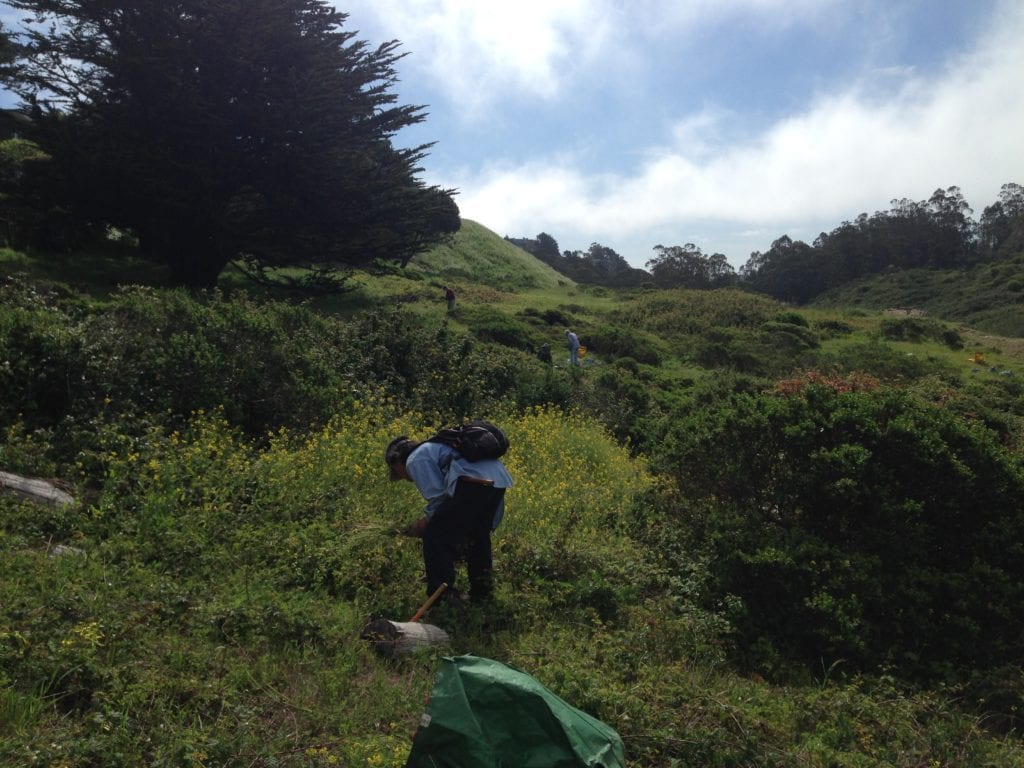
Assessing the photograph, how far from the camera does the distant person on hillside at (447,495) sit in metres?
4.62

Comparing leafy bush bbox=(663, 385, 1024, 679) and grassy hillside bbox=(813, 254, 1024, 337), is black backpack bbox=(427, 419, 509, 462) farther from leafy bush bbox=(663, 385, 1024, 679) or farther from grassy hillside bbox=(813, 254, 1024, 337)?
grassy hillside bbox=(813, 254, 1024, 337)

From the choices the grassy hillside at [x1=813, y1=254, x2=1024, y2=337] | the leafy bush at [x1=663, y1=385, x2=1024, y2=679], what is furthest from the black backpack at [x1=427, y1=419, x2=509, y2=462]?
the grassy hillside at [x1=813, y1=254, x2=1024, y2=337]

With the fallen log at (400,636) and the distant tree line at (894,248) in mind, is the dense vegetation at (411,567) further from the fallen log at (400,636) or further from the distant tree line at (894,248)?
the distant tree line at (894,248)

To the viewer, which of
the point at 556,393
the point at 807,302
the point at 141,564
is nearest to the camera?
the point at 141,564

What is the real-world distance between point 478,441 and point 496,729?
7.09ft

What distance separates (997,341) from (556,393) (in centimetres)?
2698

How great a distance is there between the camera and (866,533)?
558 centimetres

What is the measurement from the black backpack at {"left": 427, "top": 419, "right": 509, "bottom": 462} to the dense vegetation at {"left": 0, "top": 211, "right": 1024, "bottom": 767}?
3.35ft

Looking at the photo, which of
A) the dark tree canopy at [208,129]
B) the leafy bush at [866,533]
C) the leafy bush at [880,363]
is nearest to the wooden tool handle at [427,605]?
the leafy bush at [866,533]

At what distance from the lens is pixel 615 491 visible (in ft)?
25.2

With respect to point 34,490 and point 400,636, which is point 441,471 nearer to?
point 400,636

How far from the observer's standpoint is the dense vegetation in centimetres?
338

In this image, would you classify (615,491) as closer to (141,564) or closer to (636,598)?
(636,598)

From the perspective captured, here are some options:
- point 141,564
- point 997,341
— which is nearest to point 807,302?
point 997,341
